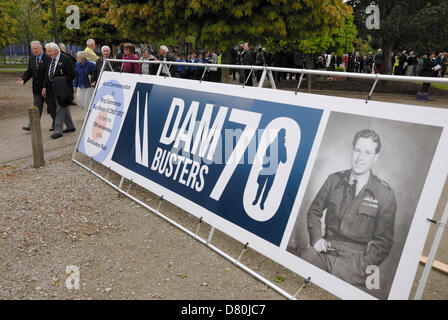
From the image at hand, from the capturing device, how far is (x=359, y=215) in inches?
116

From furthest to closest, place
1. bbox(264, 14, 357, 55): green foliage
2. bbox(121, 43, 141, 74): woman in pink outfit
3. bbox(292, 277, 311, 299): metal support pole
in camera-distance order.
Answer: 1. bbox(264, 14, 357, 55): green foliage
2. bbox(121, 43, 141, 74): woman in pink outfit
3. bbox(292, 277, 311, 299): metal support pole

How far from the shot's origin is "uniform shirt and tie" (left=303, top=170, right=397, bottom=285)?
9.23ft

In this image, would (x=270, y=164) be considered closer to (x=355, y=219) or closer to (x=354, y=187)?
(x=354, y=187)

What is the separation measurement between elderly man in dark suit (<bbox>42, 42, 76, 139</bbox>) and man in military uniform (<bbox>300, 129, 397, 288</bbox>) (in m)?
7.54

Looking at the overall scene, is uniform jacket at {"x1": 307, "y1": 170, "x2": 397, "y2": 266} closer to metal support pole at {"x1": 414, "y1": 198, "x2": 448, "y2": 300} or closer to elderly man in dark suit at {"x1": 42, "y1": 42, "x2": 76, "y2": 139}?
metal support pole at {"x1": 414, "y1": 198, "x2": 448, "y2": 300}

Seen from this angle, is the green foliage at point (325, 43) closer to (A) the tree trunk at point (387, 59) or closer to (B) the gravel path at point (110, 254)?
(A) the tree trunk at point (387, 59)

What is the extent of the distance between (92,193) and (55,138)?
13.3ft

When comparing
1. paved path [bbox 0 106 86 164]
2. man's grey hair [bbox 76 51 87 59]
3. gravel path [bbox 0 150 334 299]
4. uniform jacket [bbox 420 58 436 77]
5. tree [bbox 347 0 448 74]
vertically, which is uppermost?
tree [bbox 347 0 448 74]

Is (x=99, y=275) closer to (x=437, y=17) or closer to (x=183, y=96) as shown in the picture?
(x=183, y=96)

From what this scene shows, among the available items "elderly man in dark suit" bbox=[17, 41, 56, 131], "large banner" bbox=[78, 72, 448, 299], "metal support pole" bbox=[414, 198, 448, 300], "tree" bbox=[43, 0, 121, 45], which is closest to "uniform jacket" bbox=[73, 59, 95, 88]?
"elderly man in dark suit" bbox=[17, 41, 56, 131]

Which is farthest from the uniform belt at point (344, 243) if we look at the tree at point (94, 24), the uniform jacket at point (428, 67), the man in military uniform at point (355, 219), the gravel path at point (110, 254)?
the tree at point (94, 24)

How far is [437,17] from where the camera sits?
1978 centimetres

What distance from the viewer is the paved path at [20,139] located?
8.30m

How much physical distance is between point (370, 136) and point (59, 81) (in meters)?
7.89
